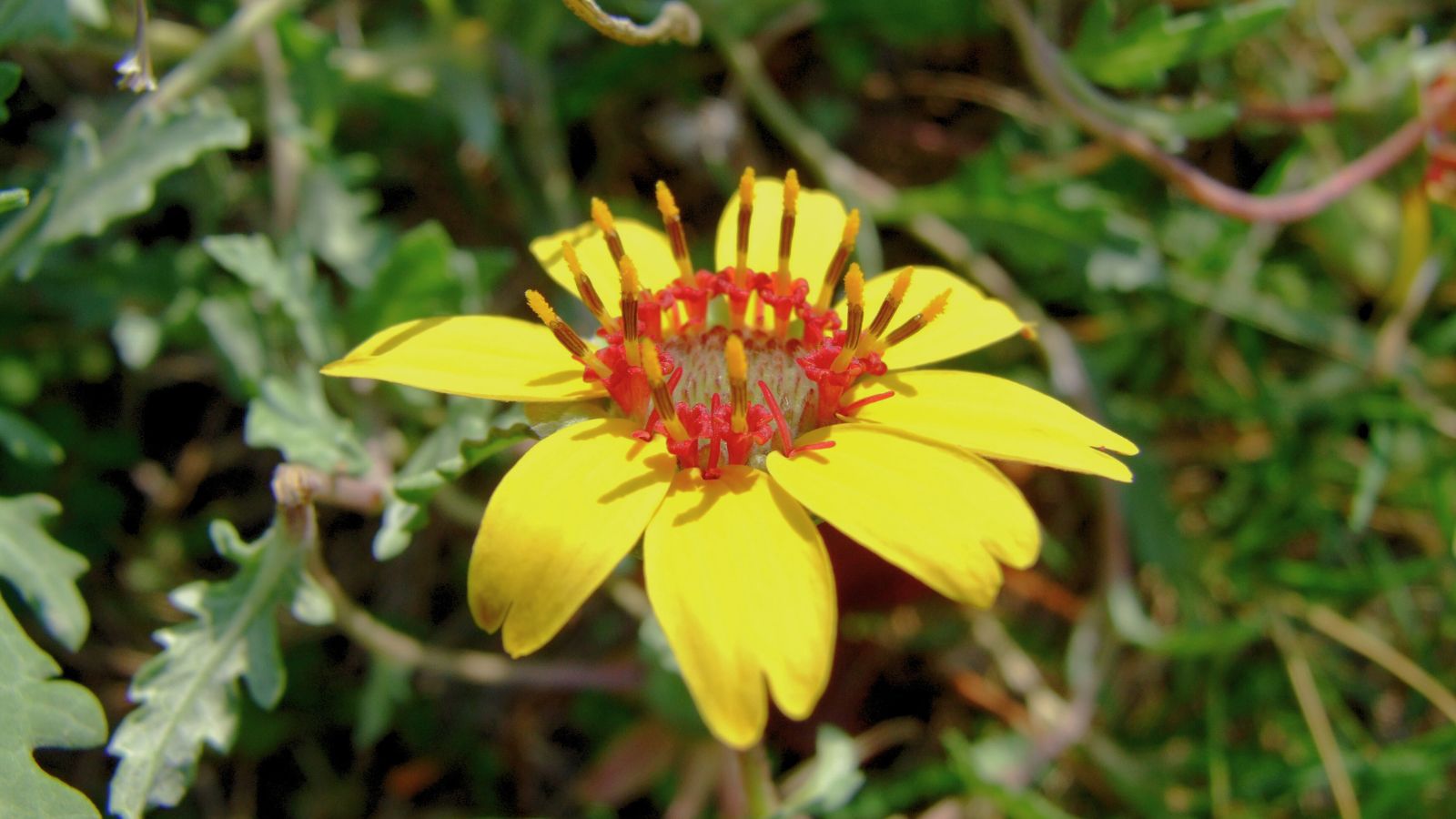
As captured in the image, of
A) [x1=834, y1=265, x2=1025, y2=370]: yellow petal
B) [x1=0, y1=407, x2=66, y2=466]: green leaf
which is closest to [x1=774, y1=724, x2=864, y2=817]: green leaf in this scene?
[x1=834, y1=265, x2=1025, y2=370]: yellow petal

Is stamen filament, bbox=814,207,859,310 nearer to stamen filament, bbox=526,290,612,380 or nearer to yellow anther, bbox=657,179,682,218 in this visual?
yellow anther, bbox=657,179,682,218

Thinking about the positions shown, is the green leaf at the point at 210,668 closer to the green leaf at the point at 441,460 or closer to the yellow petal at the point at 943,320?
the green leaf at the point at 441,460

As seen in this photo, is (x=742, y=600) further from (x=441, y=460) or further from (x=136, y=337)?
(x=136, y=337)

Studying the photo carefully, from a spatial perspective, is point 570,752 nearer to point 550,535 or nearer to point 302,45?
point 550,535

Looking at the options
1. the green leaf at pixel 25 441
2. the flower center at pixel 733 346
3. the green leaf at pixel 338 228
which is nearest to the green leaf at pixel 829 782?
the flower center at pixel 733 346

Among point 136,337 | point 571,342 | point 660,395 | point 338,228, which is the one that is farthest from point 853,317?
point 136,337
